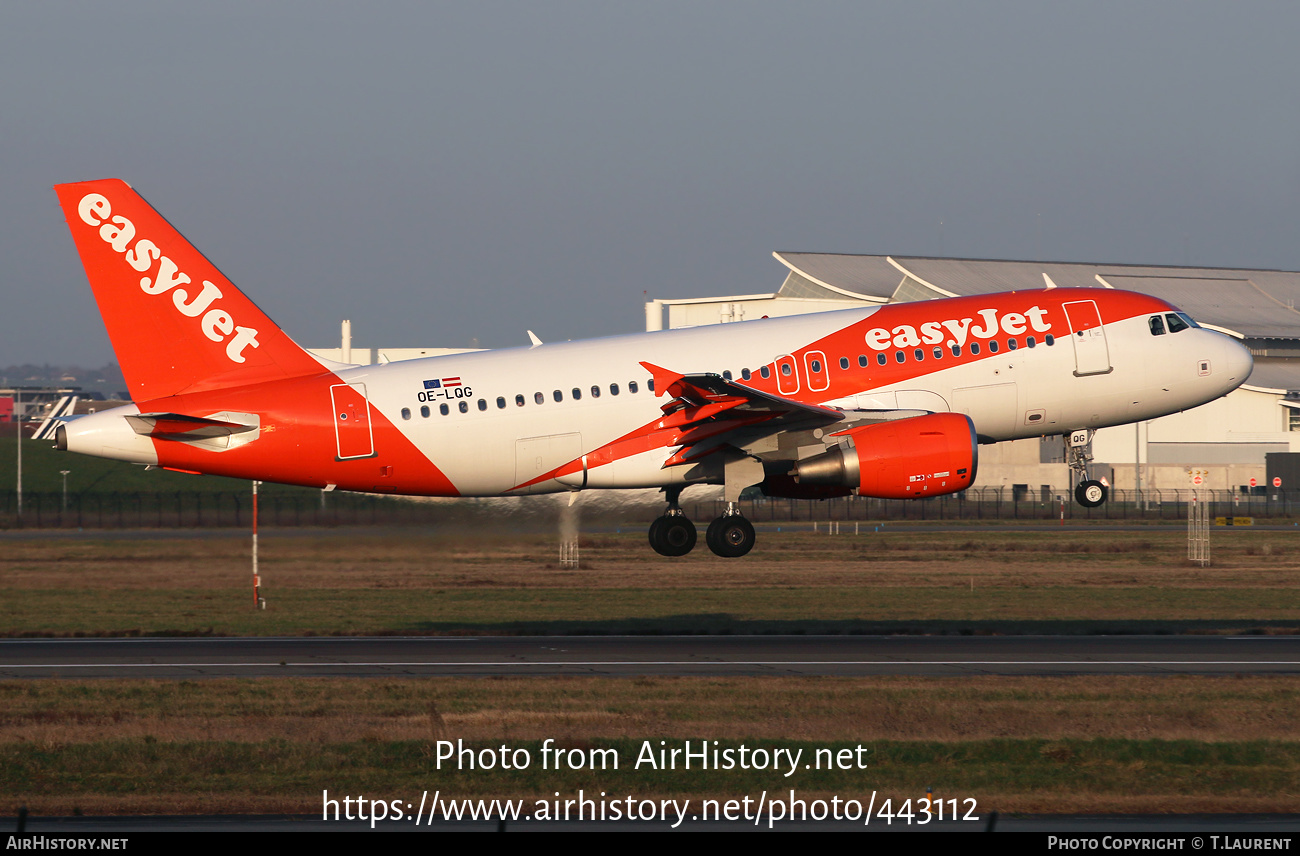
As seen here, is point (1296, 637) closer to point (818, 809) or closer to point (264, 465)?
point (818, 809)

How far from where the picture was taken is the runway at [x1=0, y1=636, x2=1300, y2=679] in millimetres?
30891

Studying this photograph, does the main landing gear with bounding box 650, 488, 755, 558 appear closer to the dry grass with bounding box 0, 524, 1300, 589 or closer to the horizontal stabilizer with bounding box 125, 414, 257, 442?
the dry grass with bounding box 0, 524, 1300, 589

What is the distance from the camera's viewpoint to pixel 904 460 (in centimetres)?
3134

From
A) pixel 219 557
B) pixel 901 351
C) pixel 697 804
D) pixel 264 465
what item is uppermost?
pixel 901 351

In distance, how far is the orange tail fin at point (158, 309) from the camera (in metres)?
32.2

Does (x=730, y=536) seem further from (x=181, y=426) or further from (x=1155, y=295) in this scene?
(x=1155, y=295)

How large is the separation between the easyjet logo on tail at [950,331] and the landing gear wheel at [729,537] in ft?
17.5

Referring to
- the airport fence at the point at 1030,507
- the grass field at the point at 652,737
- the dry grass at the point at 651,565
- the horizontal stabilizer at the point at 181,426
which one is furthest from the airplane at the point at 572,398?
the airport fence at the point at 1030,507

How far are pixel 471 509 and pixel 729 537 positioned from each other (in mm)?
7101

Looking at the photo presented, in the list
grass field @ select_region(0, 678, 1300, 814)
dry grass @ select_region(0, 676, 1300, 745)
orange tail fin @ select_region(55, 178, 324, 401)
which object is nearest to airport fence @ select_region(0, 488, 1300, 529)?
orange tail fin @ select_region(55, 178, 324, 401)

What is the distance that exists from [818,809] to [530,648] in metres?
15.9

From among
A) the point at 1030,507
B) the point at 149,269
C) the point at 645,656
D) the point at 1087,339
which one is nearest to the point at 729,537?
the point at 645,656
